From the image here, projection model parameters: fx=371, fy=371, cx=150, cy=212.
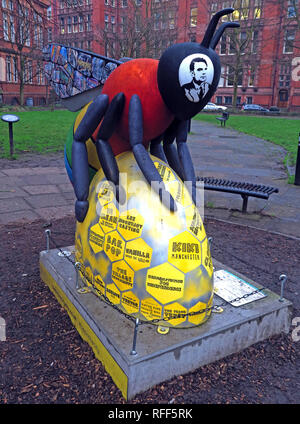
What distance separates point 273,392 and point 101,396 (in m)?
1.17

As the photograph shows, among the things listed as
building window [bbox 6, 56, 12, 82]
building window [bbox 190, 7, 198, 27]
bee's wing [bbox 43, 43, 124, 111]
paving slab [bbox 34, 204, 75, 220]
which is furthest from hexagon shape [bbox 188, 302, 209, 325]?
building window [bbox 190, 7, 198, 27]

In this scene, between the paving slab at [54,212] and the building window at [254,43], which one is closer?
the paving slab at [54,212]

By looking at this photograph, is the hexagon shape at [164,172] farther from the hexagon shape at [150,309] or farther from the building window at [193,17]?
the building window at [193,17]

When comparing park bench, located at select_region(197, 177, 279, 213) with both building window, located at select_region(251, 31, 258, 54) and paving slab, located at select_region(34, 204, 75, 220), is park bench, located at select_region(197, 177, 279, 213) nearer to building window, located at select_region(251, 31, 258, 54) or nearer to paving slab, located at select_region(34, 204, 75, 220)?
paving slab, located at select_region(34, 204, 75, 220)

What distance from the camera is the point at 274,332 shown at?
3.08 m

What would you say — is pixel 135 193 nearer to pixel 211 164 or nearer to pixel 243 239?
pixel 243 239

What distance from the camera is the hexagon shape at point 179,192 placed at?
9.44 feet

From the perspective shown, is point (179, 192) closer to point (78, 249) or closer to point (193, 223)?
point (193, 223)

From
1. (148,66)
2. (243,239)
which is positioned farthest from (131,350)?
(243,239)

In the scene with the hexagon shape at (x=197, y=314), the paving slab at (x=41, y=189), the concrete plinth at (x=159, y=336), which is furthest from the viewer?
the paving slab at (x=41, y=189)

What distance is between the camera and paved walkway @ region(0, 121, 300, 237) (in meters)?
5.98

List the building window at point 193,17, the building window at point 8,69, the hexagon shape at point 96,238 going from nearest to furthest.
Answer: the hexagon shape at point 96,238, the building window at point 8,69, the building window at point 193,17

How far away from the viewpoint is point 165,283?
8.63 feet

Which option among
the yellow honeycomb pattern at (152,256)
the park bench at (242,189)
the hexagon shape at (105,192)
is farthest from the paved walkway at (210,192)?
the yellow honeycomb pattern at (152,256)
